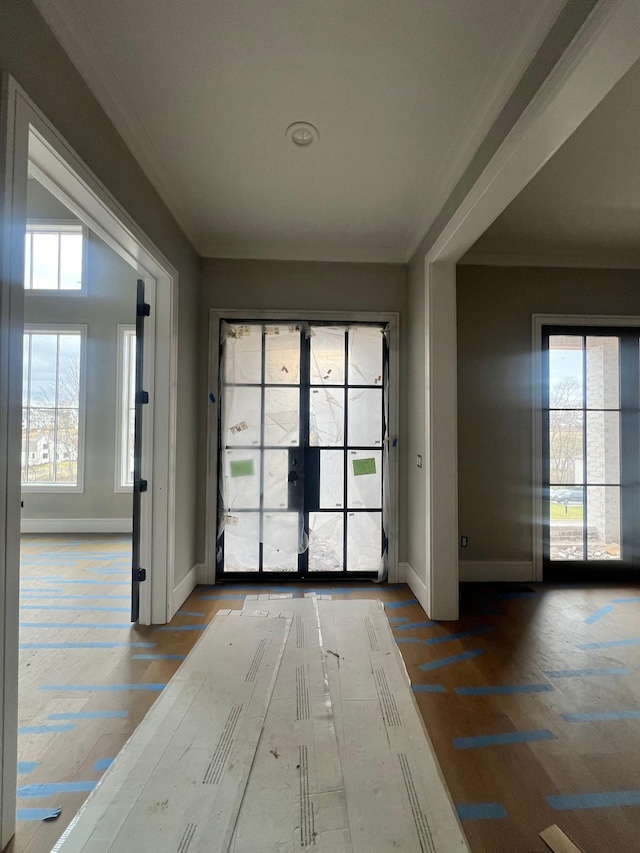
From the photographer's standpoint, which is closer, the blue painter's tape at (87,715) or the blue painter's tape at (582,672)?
the blue painter's tape at (87,715)

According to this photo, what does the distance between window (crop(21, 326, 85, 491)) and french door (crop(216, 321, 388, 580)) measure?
2855 mm

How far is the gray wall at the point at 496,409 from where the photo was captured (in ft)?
10.8

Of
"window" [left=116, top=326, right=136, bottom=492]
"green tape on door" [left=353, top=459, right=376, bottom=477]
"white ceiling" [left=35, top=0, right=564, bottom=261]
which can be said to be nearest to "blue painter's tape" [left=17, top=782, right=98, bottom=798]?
"green tape on door" [left=353, top=459, right=376, bottom=477]

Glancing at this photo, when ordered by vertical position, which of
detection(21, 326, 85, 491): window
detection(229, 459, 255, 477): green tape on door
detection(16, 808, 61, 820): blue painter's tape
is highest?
detection(21, 326, 85, 491): window

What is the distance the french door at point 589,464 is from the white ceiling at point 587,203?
0.66m

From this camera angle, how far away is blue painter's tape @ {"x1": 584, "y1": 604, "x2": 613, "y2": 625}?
2.65 metres

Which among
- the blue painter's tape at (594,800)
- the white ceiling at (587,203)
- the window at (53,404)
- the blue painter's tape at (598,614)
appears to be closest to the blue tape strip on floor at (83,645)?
the blue painter's tape at (594,800)

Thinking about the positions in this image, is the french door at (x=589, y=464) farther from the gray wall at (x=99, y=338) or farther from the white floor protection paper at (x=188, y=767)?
the gray wall at (x=99, y=338)

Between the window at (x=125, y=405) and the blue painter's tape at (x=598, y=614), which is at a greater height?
the window at (x=125, y=405)

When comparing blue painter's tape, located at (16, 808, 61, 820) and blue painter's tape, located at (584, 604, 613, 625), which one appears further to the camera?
blue painter's tape, located at (584, 604, 613, 625)

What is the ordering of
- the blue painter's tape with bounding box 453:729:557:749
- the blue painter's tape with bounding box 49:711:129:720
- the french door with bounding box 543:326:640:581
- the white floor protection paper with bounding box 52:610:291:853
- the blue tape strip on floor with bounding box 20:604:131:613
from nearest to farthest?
1. the white floor protection paper with bounding box 52:610:291:853
2. the blue painter's tape with bounding box 453:729:557:749
3. the blue painter's tape with bounding box 49:711:129:720
4. the blue tape strip on floor with bounding box 20:604:131:613
5. the french door with bounding box 543:326:640:581

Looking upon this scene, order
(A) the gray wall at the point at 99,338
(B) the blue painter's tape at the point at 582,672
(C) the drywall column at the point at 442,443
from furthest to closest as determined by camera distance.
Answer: (A) the gray wall at the point at 99,338 → (C) the drywall column at the point at 442,443 → (B) the blue painter's tape at the point at 582,672

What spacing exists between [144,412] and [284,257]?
65.8 inches

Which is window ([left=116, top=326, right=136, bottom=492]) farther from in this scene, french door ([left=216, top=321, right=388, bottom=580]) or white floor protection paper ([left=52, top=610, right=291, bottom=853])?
white floor protection paper ([left=52, top=610, right=291, bottom=853])
